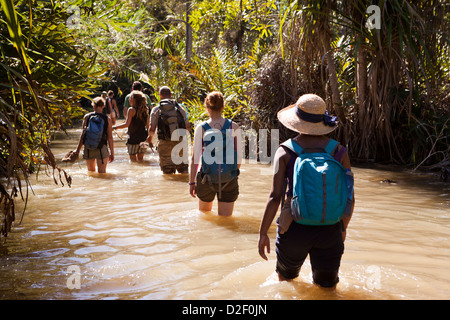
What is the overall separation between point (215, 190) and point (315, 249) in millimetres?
2523

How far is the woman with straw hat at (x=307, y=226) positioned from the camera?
3504 mm

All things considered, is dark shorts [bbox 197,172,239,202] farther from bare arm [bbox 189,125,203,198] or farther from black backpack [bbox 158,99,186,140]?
black backpack [bbox 158,99,186,140]

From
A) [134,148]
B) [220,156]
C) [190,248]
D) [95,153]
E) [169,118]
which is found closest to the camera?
[190,248]

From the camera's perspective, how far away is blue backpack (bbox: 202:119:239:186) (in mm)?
5746

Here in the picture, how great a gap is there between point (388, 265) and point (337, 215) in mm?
1700

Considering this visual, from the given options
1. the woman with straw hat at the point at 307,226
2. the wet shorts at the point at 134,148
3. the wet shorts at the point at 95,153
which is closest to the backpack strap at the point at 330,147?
the woman with straw hat at the point at 307,226

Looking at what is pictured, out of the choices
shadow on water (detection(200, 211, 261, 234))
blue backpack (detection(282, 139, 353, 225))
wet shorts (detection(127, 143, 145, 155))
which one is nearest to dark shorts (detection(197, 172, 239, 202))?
shadow on water (detection(200, 211, 261, 234))

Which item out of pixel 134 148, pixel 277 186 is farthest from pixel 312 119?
pixel 134 148

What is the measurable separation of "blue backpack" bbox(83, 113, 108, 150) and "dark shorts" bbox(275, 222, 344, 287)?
676cm

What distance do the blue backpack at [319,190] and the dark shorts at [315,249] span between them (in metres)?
0.11

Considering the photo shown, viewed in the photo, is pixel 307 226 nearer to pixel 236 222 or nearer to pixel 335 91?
pixel 236 222

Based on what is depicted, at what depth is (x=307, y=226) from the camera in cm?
350

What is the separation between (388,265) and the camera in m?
4.75

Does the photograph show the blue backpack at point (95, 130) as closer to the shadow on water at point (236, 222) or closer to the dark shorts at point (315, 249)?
the shadow on water at point (236, 222)
